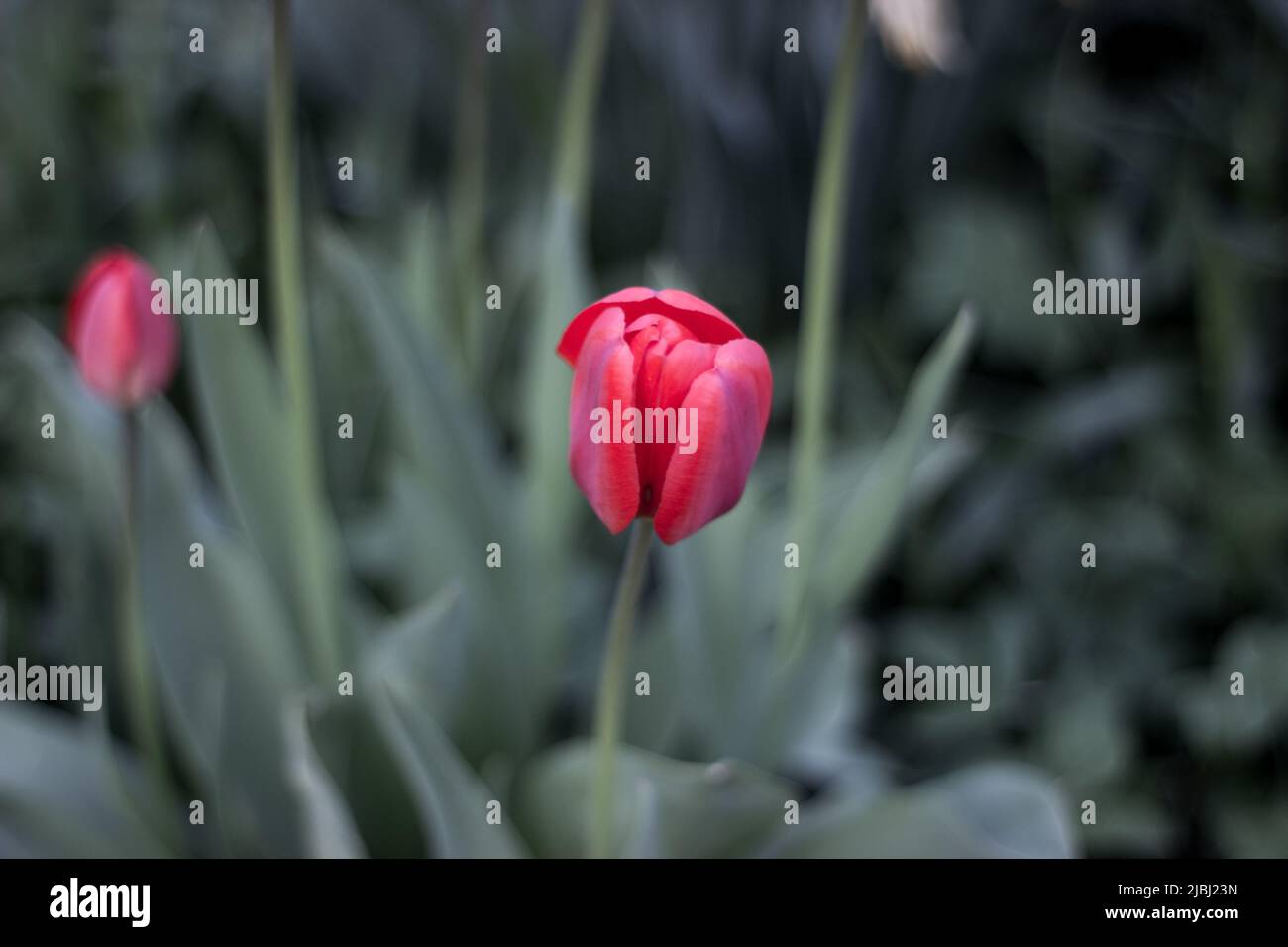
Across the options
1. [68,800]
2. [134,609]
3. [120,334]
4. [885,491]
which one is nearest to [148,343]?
[120,334]

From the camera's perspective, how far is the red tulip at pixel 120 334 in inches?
21.3

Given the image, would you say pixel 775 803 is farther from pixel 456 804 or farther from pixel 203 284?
pixel 203 284

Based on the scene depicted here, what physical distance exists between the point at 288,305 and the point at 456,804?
24cm

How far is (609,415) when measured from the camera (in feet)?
1.24

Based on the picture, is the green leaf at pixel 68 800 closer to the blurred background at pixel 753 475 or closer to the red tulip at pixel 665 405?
the blurred background at pixel 753 475

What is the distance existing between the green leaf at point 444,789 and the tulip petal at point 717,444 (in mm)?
160

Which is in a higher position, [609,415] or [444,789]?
[609,415]

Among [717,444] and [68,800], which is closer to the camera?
[717,444]

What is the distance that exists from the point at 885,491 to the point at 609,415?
0.27 metres

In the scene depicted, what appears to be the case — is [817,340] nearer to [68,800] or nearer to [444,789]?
[444,789]

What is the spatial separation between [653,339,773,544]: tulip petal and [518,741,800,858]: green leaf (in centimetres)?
15

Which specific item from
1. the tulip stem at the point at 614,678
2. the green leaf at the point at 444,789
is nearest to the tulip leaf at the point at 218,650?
the green leaf at the point at 444,789

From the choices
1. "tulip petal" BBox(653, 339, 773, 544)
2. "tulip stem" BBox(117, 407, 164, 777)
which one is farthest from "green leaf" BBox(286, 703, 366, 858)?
"tulip petal" BBox(653, 339, 773, 544)
